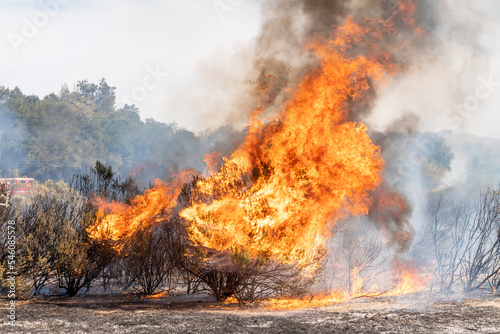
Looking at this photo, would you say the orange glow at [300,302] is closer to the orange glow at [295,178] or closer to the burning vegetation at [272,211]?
the burning vegetation at [272,211]

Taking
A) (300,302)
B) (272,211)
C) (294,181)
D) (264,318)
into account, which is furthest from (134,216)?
(264,318)

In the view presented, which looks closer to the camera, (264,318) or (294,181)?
(264,318)

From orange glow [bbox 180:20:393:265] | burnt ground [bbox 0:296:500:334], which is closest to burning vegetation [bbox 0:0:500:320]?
orange glow [bbox 180:20:393:265]

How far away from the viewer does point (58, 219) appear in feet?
41.2

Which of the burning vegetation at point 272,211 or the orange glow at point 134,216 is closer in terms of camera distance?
the burning vegetation at point 272,211

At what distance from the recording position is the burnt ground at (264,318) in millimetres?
8094

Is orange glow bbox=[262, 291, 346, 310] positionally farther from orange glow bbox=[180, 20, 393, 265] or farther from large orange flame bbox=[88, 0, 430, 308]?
orange glow bbox=[180, 20, 393, 265]

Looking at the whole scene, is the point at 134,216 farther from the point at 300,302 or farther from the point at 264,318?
the point at 264,318

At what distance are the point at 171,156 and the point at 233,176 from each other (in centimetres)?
2411

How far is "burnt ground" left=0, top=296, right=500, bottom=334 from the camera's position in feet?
26.6

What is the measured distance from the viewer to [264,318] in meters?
9.02

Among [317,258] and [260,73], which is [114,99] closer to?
[260,73]

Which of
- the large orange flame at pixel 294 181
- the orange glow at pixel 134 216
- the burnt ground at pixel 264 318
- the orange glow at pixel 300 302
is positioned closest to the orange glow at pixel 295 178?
the large orange flame at pixel 294 181

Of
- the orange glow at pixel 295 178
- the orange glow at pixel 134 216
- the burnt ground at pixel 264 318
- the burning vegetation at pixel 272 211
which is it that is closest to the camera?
the burnt ground at pixel 264 318
